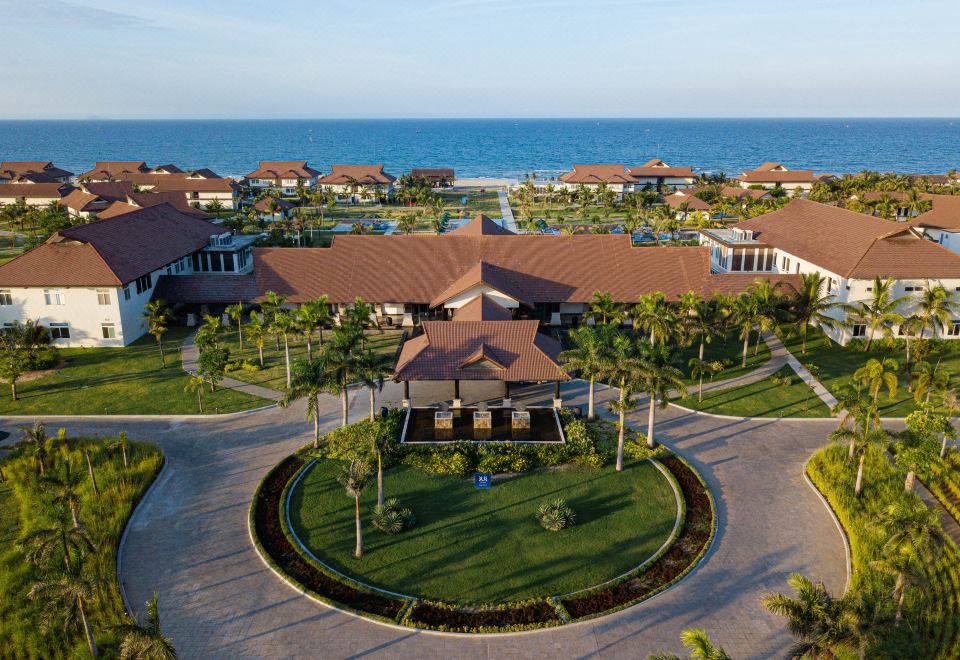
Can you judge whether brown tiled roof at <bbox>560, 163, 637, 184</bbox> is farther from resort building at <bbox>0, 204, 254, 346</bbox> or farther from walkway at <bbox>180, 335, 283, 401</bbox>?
walkway at <bbox>180, 335, 283, 401</bbox>

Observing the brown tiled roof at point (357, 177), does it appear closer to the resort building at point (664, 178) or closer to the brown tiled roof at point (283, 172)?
the brown tiled roof at point (283, 172)

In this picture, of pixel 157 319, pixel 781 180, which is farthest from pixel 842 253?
pixel 781 180

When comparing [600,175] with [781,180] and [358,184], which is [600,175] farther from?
[358,184]

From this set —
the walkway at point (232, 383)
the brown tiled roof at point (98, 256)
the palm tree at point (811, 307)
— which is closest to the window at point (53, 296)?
the brown tiled roof at point (98, 256)

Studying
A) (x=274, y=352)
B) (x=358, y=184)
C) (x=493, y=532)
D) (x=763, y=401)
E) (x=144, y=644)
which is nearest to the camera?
(x=144, y=644)

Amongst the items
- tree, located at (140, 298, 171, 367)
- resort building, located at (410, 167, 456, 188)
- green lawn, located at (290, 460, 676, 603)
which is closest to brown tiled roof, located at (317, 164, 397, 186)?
resort building, located at (410, 167, 456, 188)

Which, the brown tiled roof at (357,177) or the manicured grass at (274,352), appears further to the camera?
the brown tiled roof at (357,177)
